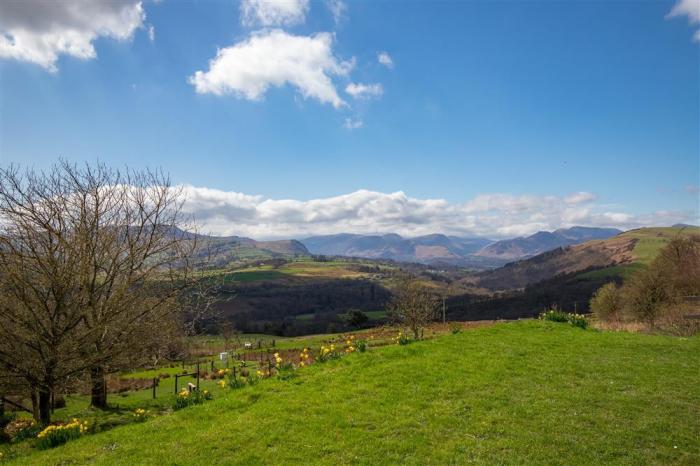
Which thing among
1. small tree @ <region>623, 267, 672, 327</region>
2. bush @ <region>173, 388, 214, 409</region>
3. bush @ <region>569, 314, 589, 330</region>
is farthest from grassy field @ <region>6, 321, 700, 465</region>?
small tree @ <region>623, 267, 672, 327</region>

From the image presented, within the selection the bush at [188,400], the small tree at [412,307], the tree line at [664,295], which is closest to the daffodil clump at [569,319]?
the tree line at [664,295]

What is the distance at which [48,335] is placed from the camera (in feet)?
45.2

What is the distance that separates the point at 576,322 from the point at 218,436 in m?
21.7

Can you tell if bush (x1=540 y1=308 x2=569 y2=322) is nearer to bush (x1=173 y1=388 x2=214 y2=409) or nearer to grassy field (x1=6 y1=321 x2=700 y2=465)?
grassy field (x1=6 y1=321 x2=700 y2=465)

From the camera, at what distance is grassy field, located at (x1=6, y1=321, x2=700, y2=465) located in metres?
8.30

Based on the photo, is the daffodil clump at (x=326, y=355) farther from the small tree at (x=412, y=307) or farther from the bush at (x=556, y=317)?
the small tree at (x=412, y=307)

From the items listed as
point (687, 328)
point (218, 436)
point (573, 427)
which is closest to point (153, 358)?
point (218, 436)

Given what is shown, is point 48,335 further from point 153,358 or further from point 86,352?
point 153,358

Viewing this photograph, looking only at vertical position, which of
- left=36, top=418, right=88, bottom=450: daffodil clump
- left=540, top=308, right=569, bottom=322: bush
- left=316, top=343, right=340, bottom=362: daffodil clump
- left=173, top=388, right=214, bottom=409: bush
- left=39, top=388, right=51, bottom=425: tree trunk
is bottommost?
left=39, top=388, right=51, bottom=425: tree trunk

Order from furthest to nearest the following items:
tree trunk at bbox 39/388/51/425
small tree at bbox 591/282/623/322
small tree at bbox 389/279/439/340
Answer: small tree at bbox 591/282/623/322 < small tree at bbox 389/279/439/340 < tree trunk at bbox 39/388/51/425

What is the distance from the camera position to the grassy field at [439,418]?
8.30 m

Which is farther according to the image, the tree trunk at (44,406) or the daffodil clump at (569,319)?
the daffodil clump at (569,319)

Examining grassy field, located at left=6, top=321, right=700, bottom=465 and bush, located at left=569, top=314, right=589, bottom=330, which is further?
bush, located at left=569, top=314, right=589, bottom=330

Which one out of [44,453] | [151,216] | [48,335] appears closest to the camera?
[44,453]
